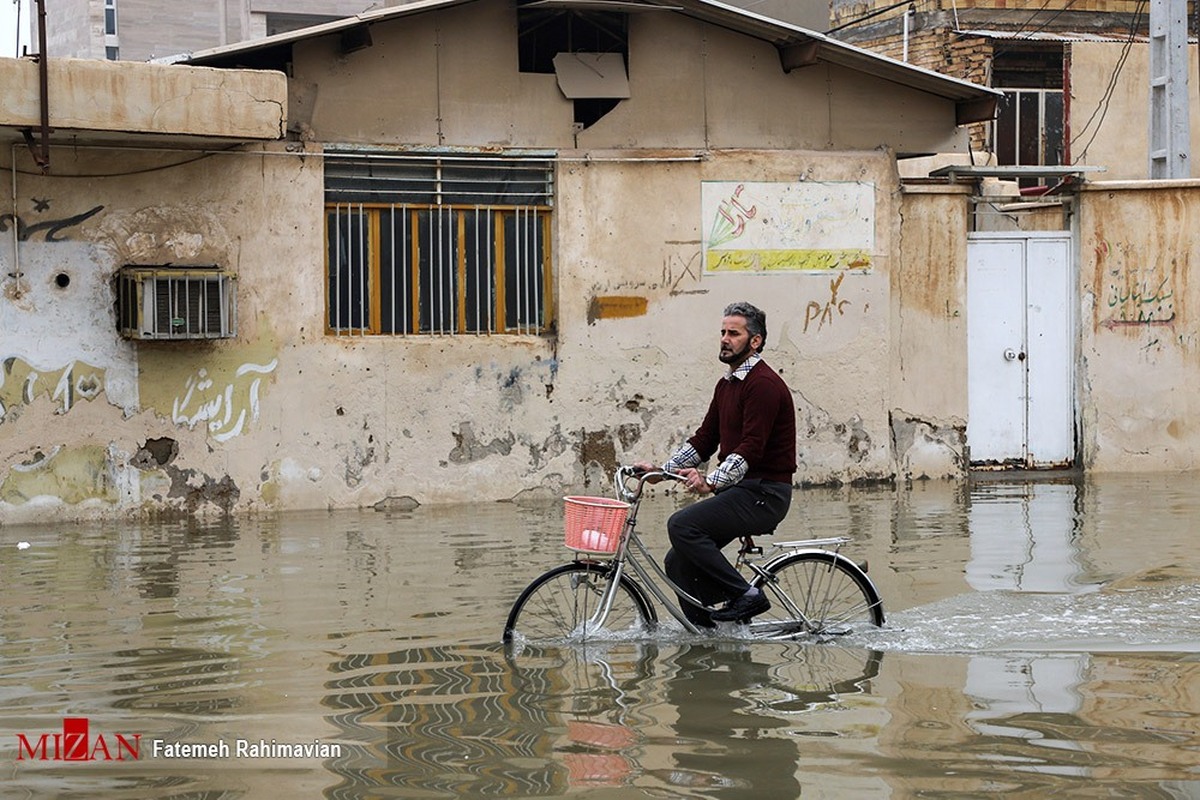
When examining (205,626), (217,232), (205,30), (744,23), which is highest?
(205,30)

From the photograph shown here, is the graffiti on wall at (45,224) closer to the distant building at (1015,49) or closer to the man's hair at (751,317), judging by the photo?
the man's hair at (751,317)

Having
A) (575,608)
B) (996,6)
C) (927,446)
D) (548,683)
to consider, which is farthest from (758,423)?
(996,6)

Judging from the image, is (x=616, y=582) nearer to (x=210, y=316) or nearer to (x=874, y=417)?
(x=210, y=316)

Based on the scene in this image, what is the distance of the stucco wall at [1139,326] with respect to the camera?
16.1 metres

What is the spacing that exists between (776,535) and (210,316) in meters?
4.87

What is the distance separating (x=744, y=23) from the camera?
1455 centimetres

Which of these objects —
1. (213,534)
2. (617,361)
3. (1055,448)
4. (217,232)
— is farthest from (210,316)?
(1055,448)

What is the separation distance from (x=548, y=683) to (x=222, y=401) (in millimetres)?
7028

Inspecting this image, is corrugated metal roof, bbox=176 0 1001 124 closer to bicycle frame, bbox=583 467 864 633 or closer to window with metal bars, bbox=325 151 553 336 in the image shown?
window with metal bars, bbox=325 151 553 336

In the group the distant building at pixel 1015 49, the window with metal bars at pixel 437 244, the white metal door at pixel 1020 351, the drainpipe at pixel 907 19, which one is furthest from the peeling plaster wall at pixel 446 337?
the drainpipe at pixel 907 19

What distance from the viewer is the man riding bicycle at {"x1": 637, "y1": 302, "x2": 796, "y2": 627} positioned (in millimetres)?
7660

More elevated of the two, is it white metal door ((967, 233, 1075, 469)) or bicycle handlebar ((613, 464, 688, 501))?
white metal door ((967, 233, 1075, 469))

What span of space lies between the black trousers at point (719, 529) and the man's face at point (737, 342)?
0.60 m

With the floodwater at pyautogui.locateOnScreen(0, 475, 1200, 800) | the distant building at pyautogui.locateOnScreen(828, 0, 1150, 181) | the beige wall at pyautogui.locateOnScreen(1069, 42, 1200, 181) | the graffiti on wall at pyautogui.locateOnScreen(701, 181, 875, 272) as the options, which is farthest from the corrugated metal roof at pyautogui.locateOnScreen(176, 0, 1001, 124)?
the beige wall at pyautogui.locateOnScreen(1069, 42, 1200, 181)
